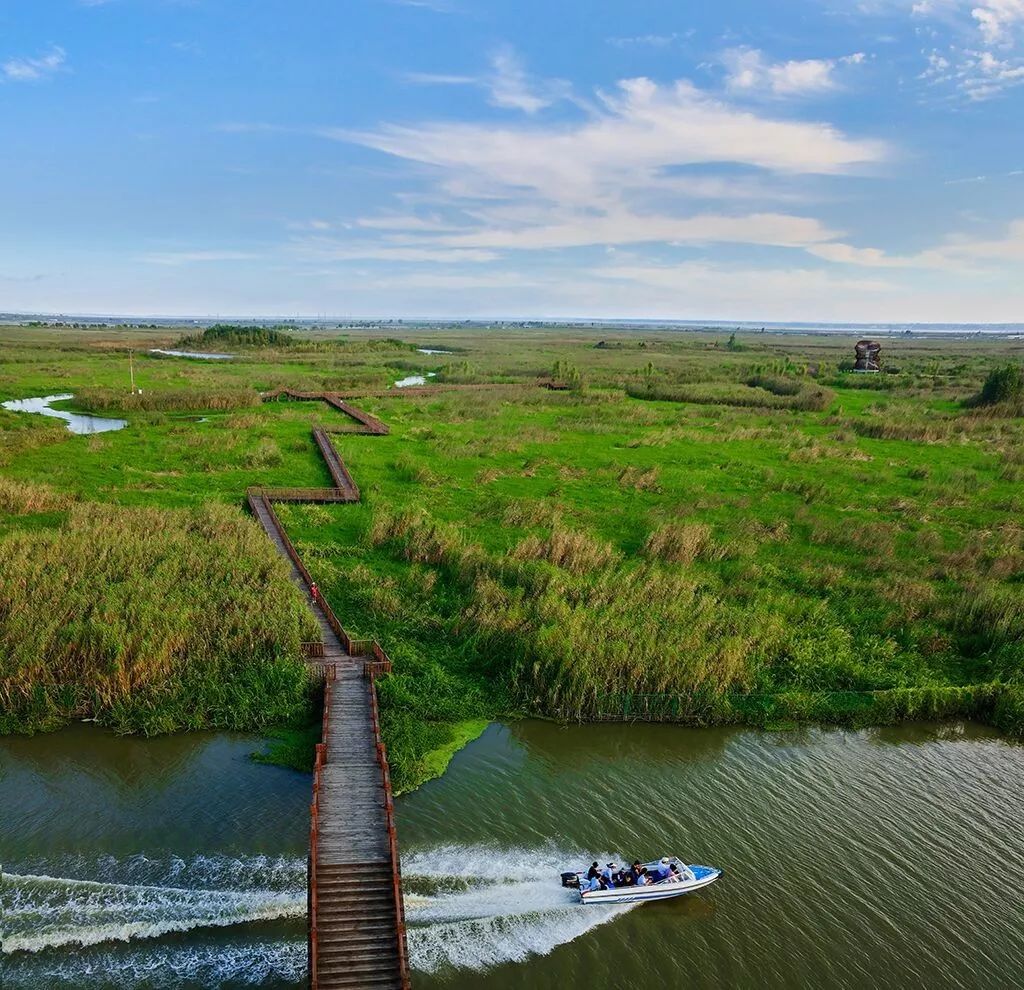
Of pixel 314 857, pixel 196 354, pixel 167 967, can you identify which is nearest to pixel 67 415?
pixel 167 967

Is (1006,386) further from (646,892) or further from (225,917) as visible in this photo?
(225,917)

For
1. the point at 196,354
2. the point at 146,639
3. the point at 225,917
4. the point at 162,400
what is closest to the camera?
the point at 225,917

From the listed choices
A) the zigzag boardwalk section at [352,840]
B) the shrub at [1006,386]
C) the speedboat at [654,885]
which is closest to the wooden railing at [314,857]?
the zigzag boardwalk section at [352,840]

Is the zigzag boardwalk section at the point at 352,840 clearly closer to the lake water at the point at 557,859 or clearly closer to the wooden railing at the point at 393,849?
the wooden railing at the point at 393,849

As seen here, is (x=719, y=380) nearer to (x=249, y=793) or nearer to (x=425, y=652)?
(x=425, y=652)

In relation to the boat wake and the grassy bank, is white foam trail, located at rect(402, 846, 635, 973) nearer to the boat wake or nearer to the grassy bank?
the boat wake

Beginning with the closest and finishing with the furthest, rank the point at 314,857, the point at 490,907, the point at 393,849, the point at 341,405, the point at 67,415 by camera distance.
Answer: the point at 314,857, the point at 393,849, the point at 490,907, the point at 67,415, the point at 341,405

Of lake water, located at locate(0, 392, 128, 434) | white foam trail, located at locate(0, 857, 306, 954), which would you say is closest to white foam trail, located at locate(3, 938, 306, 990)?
white foam trail, located at locate(0, 857, 306, 954)
